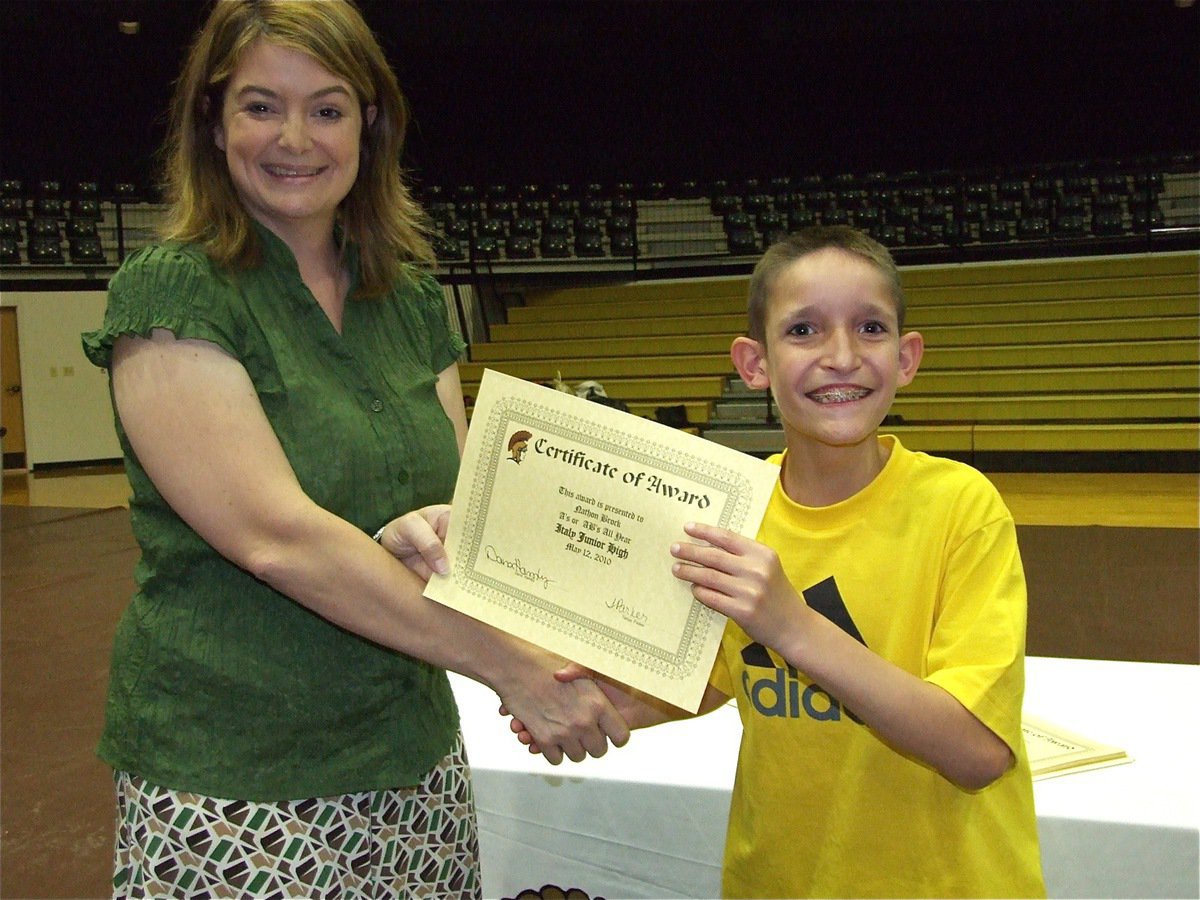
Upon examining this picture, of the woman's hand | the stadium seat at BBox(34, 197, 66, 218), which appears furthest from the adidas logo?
the stadium seat at BBox(34, 197, 66, 218)

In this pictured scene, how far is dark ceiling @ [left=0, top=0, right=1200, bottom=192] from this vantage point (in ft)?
36.9

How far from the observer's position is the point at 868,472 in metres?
1.28

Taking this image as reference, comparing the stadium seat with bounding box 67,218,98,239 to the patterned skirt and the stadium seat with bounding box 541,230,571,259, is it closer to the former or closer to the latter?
the stadium seat with bounding box 541,230,571,259

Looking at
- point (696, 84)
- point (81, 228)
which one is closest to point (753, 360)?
point (696, 84)

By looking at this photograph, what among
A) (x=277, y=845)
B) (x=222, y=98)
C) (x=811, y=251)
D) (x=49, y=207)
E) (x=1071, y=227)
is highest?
(x=49, y=207)

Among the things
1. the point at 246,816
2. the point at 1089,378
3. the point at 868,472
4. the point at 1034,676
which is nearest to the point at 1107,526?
the point at 1089,378

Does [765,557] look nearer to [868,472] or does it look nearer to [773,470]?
[773,470]

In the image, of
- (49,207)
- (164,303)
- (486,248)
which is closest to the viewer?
(164,303)

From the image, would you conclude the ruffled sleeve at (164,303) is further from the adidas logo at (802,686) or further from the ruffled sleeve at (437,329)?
the adidas logo at (802,686)

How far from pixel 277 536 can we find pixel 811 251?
2.36 feet

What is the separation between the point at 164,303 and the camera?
3.80 ft

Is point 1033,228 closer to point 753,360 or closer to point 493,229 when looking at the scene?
point 493,229
